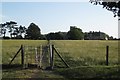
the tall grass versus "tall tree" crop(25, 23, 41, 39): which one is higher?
"tall tree" crop(25, 23, 41, 39)

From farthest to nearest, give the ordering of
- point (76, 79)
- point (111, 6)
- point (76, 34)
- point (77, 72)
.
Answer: point (76, 34)
point (111, 6)
point (77, 72)
point (76, 79)

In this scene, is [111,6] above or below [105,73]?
above

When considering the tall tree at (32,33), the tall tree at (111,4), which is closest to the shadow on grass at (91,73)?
the tall tree at (111,4)

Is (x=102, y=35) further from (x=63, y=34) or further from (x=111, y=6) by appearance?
(x=111, y=6)

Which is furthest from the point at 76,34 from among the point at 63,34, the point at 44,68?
the point at 44,68

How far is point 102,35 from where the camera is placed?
161 metres

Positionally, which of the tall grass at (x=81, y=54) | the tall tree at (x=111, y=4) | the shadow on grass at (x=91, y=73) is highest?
the tall tree at (x=111, y=4)

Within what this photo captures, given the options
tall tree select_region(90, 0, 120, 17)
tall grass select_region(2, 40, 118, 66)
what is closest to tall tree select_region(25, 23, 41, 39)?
tall grass select_region(2, 40, 118, 66)

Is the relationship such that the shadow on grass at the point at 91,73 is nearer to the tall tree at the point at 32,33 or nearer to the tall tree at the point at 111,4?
the tall tree at the point at 111,4

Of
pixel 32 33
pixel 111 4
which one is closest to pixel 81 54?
pixel 111 4

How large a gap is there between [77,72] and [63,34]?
110 meters

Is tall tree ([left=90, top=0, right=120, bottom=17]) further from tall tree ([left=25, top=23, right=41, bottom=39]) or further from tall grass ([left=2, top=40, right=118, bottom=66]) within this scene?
tall tree ([left=25, top=23, right=41, bottom=39])

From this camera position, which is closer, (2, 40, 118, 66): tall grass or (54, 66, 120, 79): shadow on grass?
(54, 66, 120, 79): shadow on grass

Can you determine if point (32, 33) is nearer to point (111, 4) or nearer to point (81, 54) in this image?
point (81, 54)
